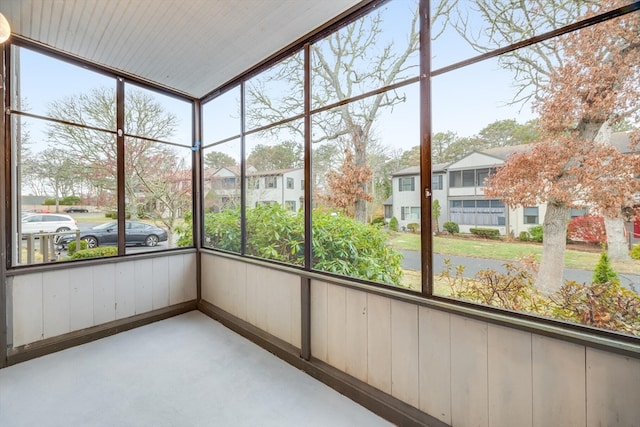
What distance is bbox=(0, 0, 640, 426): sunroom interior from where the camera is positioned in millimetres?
1396

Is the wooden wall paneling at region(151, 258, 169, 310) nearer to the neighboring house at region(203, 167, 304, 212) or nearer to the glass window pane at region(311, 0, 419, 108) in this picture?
the neighboring house at region(203, 167, 304, 212)

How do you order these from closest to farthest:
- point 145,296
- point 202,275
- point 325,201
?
point 325,201 < point 145,296 < point 202,275

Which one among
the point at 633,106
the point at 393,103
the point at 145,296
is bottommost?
the point at 145,296

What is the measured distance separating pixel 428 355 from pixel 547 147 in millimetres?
1343

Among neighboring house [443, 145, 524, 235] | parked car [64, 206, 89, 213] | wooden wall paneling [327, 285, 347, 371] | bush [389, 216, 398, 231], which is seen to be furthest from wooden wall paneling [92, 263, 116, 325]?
neighboring house [443, 145, 524, 235]

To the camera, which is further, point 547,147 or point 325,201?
point 325,201

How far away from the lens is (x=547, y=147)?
1348mm

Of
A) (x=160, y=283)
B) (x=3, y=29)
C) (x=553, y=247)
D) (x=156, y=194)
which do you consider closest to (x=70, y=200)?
(x=156, y=194)

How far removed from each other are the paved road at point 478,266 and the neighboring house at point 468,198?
0.18 meters

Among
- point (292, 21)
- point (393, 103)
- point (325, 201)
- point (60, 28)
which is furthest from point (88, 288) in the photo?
point (393, 103)

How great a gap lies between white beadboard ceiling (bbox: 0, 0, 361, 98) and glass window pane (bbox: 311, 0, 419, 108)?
184 millimetres

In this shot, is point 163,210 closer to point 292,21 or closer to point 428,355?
point 292,21

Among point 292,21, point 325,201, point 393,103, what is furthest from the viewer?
point 325,201

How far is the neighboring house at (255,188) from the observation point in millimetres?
2735
